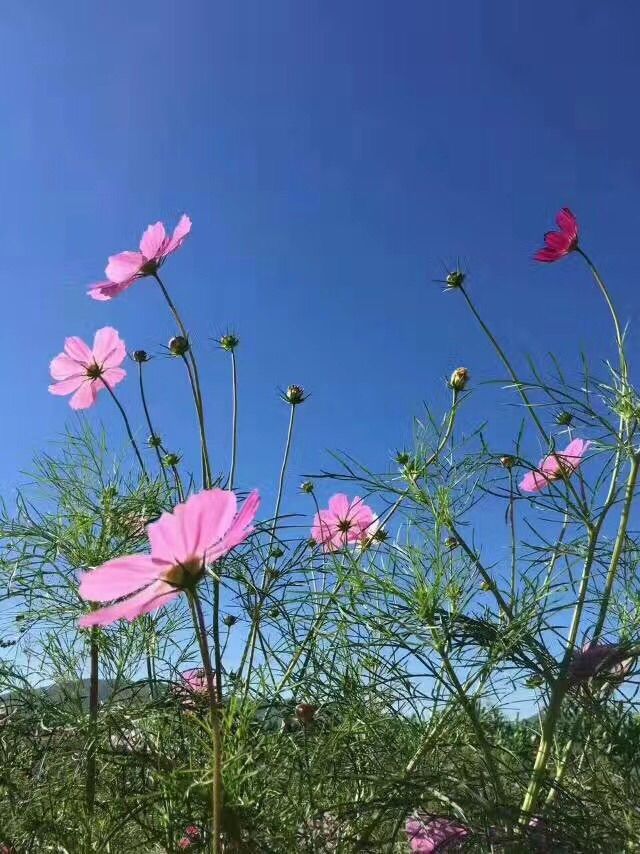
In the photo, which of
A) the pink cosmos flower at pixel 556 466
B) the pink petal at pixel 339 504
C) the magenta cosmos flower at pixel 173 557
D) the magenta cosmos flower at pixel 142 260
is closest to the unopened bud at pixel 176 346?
the magenta cosmos flower at pixel 142 260

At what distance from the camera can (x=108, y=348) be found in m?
1.41

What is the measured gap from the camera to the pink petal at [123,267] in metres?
1.21

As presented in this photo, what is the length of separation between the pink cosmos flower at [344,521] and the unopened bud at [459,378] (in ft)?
0.83

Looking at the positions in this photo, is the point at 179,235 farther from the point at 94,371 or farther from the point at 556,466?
the point at 556,466

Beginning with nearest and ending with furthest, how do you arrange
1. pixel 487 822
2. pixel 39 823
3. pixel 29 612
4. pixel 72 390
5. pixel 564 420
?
1. pixel 487 822
2. pixel 39 823
3. pixel 29 612
4. pixel 564 420
5. pixel 72 390

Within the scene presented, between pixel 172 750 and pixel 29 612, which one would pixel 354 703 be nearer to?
pixel 172 750

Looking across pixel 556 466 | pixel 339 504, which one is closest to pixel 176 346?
pixel 339 504

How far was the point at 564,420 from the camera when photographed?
46.5 inches

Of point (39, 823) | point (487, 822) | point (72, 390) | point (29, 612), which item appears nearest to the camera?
point (487, 822)

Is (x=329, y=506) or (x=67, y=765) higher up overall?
(x=329, y=506)

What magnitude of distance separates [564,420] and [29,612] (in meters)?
0.84

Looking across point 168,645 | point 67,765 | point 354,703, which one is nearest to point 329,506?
point 168,645

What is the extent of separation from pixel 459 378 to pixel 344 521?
1.02ft

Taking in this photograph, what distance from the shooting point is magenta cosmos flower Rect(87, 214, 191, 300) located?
3.77 feet
